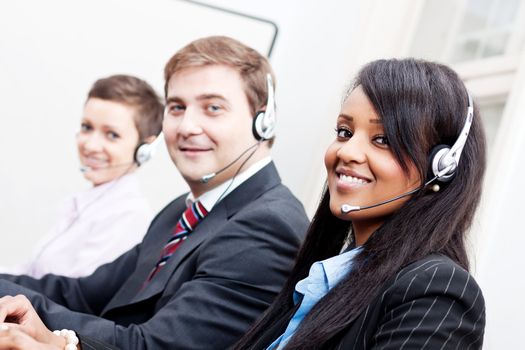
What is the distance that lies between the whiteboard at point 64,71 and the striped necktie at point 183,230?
3.94ft

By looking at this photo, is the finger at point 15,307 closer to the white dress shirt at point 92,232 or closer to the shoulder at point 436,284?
the shoulder at point 436,284

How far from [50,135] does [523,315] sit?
6.15 feet

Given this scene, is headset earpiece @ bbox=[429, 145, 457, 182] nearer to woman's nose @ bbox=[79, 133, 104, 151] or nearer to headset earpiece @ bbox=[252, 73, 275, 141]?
headset earpiece @ bbox=[252, 73, 275, 141]

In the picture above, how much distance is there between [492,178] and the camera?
1.98m

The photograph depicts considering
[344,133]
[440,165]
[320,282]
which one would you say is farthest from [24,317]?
[440,165]

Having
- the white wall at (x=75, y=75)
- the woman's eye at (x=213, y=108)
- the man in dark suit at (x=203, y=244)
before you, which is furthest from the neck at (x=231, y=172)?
the white wall at (x=75, y=75)

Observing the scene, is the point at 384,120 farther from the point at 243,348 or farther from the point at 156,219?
the point at 156,219

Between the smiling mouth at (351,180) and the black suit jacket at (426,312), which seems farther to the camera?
the smiling mouth at (351,180)

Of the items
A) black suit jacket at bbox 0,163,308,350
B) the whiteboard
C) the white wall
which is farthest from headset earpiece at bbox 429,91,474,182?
the whiteboard

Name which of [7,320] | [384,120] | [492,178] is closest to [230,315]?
[7,320]

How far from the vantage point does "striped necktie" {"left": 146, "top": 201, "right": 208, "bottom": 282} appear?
1.82 m

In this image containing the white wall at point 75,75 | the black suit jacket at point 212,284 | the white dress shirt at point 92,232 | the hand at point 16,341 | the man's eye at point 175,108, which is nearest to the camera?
the hand at point 16,341

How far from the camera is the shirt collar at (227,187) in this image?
1844mm

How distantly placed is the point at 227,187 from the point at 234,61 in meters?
0.28
